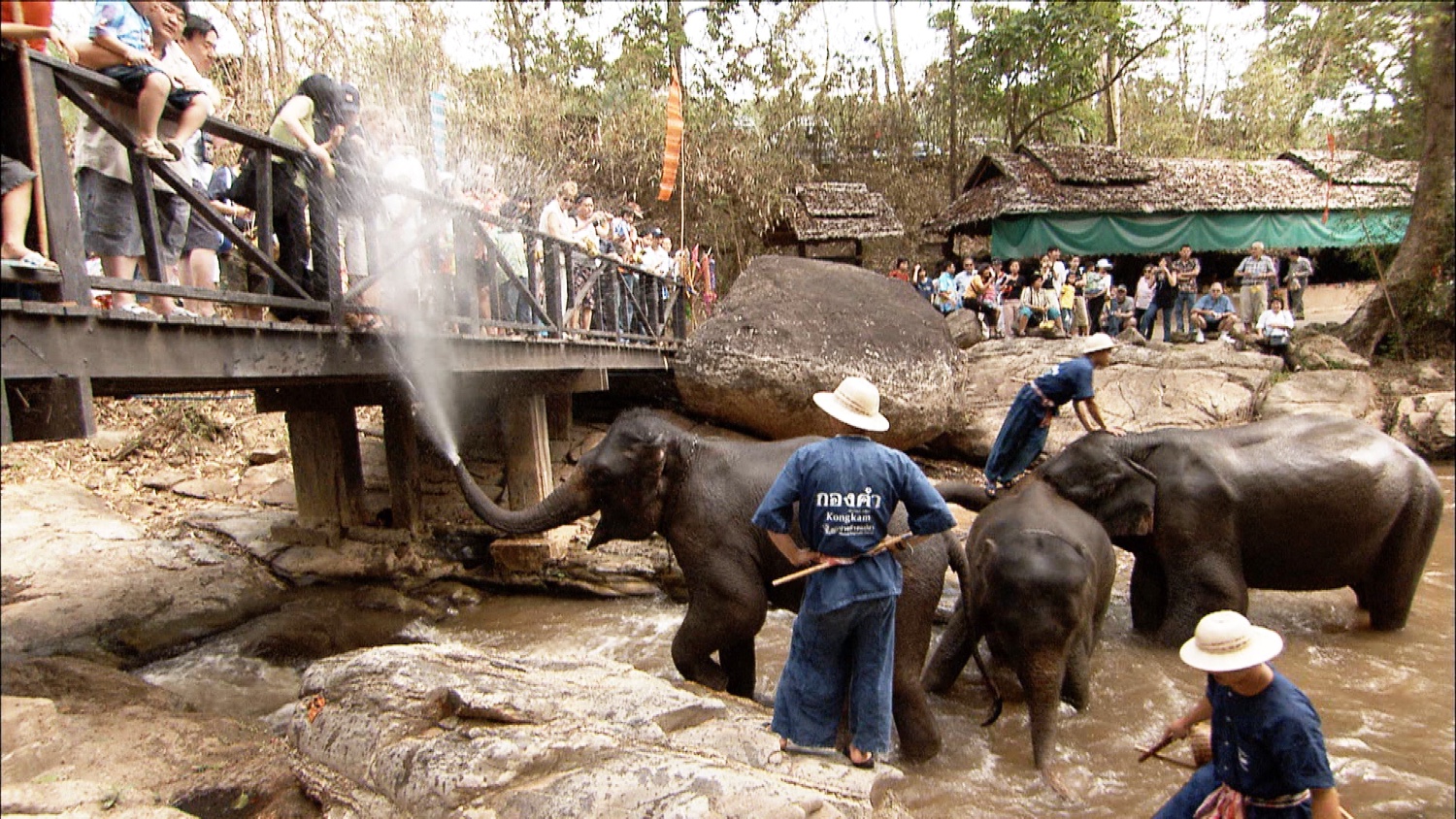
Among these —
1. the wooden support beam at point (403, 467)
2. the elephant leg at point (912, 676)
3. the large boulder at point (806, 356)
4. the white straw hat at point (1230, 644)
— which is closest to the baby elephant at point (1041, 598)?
the elephant leg at point (912, 676)

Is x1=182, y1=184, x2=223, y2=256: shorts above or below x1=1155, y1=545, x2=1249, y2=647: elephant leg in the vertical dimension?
above

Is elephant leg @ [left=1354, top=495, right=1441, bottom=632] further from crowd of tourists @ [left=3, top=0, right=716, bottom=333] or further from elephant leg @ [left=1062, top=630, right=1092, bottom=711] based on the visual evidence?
crowd of tourists @ [left=3, top=0, right=716, bottom=333]

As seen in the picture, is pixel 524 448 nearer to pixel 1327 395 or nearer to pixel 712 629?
pixel 712 629

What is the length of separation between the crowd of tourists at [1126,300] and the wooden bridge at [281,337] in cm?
892

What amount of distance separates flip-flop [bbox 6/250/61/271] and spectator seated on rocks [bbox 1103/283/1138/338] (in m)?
18.1

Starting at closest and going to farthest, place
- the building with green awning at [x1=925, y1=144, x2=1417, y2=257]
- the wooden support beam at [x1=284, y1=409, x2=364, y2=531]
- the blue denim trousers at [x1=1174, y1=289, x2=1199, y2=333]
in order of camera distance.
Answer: the wooden support beam at [x1=284, y1=409, x2=364, y2=531]
the blue denim trousers at [x1=1174, y1=289, x2=1199, y2=333]
the building with green awning at [x1=925, y1=144, x2=1417, y2=257]

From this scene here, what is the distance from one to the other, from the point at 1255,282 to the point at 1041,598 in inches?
587

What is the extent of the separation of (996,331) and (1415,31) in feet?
56.6

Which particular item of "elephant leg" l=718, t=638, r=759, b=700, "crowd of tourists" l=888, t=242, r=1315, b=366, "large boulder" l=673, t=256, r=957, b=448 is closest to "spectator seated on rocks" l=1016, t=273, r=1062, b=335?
"crowd of tourists" l=888, t=242, r=1315, b=366

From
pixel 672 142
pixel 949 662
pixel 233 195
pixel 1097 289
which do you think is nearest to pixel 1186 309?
pixel 1097 289

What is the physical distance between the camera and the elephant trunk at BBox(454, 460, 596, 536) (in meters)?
5.61

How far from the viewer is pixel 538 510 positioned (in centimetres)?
571

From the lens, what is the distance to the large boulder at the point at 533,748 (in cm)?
314

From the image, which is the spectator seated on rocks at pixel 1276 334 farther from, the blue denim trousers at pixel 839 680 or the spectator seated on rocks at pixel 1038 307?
the blue denim trousers at pixel 839 680
